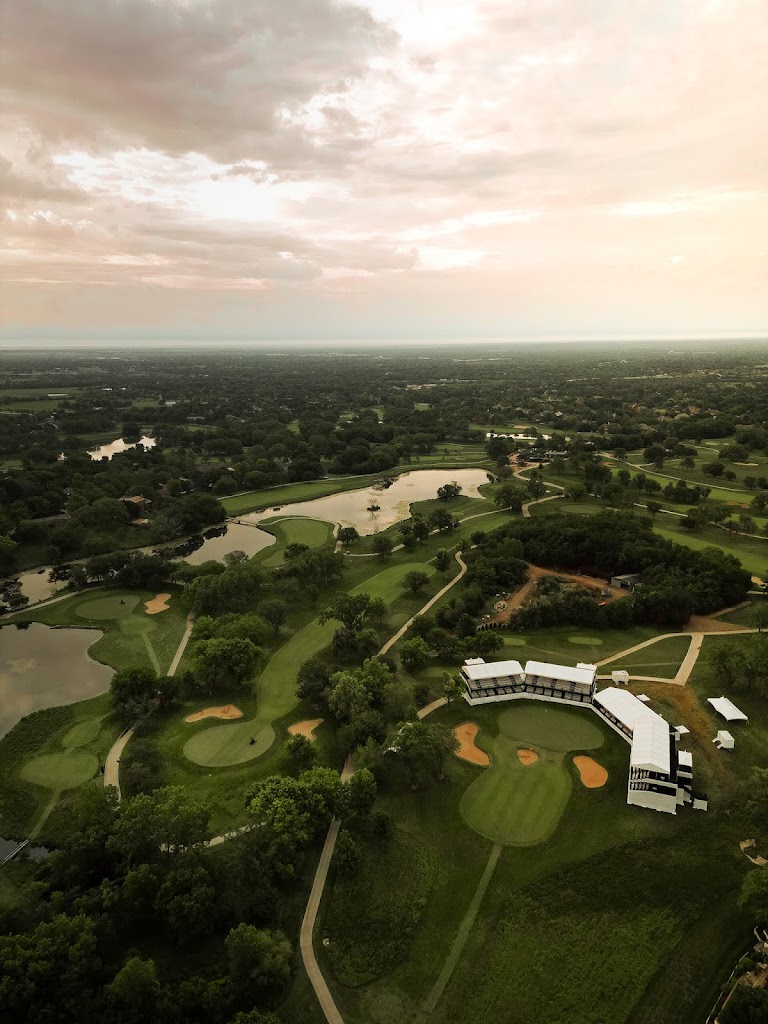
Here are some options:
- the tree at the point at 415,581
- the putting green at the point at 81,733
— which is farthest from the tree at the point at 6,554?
the tree at the point at 415,581

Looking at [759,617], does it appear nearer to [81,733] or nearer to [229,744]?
[229,744]

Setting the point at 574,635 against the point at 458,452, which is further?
the point at 458,452

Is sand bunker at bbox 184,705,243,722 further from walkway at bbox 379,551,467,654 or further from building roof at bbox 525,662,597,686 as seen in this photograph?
building roof at bbox 525,662,597,686

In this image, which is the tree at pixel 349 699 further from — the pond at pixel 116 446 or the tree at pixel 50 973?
the pond at pixel 116 446

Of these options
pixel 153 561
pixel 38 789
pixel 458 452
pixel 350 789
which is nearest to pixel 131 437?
pixel 458 452

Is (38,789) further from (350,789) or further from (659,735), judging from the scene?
(659,735)

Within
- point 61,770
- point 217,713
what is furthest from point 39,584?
point 217,713
